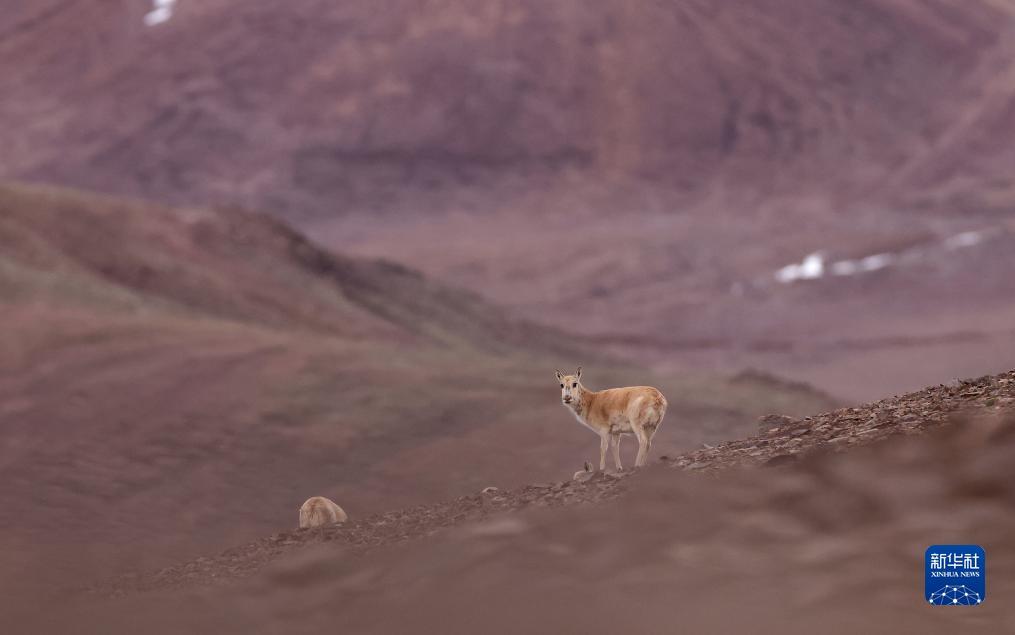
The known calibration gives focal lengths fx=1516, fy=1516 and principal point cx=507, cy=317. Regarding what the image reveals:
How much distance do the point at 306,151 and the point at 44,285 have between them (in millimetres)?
58329

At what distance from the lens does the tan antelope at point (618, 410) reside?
15516mm

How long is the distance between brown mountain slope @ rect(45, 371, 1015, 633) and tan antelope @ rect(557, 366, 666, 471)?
16.5 inches

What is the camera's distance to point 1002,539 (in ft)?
41.8

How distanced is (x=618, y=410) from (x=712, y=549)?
8.29ft

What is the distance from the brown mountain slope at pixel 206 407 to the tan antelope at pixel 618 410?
10.6 meters

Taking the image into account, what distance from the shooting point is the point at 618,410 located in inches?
627

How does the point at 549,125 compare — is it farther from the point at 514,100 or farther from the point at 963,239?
the point at 963,239

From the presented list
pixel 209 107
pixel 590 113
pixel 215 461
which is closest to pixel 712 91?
pixel 590 113

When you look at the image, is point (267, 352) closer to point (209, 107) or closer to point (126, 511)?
point (126, 511)

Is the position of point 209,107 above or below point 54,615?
above

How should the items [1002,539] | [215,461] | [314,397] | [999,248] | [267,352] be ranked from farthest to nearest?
[999,248] → [267,352] → [314,397] → [215,461] → [1002,539]

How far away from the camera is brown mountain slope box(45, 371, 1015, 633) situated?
12.8 metres

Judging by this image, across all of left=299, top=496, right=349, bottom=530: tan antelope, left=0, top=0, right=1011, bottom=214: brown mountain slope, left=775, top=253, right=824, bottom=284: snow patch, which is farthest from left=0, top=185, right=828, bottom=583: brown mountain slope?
left=0, top=0, right=1011, bottom=214: brown mountain slope

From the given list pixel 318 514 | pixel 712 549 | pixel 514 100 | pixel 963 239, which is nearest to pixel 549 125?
pixel 514 100
